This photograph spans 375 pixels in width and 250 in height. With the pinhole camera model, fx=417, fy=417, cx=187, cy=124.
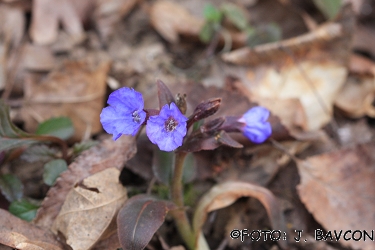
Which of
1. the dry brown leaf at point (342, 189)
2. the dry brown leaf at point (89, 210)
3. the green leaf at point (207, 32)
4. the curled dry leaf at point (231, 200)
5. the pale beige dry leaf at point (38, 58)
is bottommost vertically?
the dry brown leaf at point (342, 189)

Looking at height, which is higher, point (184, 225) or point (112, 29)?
point (112, 29)

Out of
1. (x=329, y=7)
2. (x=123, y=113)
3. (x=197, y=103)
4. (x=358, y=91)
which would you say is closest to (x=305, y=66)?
(x=358, y=91)

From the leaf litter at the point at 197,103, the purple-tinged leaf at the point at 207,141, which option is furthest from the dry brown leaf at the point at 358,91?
the purple-tinged leaf at the point at 207,141

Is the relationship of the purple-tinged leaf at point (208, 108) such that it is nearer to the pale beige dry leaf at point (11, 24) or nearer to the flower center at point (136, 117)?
the flower center at point (136, 117)

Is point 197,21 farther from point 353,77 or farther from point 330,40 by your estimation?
point 353,77

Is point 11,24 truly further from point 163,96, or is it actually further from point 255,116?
point 255,116

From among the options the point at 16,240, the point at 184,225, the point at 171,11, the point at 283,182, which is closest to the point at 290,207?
the point at 283,182

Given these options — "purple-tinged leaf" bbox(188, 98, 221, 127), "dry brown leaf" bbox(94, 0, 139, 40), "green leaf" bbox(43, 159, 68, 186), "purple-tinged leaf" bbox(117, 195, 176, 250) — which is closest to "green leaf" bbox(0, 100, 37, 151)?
"green leaf" bbox(43, 159, 68, 186)

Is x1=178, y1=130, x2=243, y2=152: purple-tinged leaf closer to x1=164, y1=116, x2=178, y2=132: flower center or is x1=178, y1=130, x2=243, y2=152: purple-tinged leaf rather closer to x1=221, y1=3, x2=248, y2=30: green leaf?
x1=164, y1=116, x2=178, y2=132: flower center
